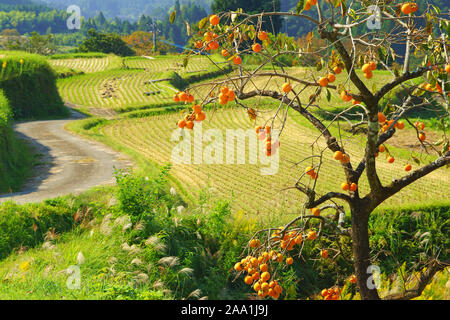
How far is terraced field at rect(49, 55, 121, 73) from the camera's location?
41531mm

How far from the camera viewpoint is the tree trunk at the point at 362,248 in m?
4.84

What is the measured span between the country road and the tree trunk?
4.35 metres

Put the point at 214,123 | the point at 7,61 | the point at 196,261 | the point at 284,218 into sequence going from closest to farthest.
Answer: the point at 196,261
the point at 284,218
the point at 7,61
the point at 214,123

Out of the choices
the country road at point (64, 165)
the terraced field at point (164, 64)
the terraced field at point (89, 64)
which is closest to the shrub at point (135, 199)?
the country road at point (64, 165)

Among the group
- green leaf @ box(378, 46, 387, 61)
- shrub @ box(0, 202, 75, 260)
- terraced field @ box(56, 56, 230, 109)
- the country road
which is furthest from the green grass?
green leaf @ box(378, 46, 387, 61)

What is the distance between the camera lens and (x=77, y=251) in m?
6.55

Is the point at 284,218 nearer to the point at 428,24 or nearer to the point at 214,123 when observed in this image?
the point at 428,24

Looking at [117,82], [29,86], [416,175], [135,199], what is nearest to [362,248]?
[416,175]

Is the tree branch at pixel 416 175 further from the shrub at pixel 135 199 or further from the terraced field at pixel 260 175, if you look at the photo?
the shrub at pixel 135 199

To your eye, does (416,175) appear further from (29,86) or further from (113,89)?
(113,89)

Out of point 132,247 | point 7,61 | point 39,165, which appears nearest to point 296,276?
point 132,247

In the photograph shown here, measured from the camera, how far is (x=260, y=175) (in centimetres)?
1438

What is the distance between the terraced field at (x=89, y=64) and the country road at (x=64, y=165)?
23358 mm

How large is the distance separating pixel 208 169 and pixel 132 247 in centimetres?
846
